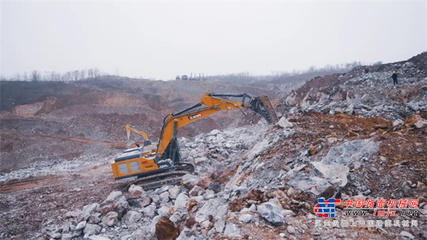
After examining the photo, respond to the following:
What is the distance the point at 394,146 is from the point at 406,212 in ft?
5.73

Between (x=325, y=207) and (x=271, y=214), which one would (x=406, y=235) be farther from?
(x=271, y=214)

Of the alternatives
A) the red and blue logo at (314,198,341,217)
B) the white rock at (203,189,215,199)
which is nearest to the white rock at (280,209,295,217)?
the red and blue logo at (314,198,341,217)

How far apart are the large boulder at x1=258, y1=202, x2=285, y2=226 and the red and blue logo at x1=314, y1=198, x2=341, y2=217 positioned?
2.07 ft

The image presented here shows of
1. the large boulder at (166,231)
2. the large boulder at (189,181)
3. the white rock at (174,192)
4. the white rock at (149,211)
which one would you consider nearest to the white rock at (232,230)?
the large boulder at (166,231)

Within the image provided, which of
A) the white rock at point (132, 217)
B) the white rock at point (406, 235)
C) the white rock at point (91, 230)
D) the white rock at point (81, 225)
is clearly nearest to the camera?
the white rock at point (406, 235)

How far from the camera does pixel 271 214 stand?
378 cm

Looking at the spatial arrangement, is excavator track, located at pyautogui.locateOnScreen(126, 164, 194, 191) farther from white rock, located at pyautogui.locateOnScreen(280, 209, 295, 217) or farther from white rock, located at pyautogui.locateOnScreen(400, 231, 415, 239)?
white rock, located at pyautogui.locateOnScreen(400, 231, 415, 239)

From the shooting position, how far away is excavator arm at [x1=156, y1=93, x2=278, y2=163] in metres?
8.12

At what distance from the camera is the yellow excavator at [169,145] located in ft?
26.7

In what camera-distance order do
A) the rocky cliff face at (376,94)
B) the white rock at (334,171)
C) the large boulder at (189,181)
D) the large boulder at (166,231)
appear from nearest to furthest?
the white rock at (334,171) → the large boulder at (166,231) → the large boulder at (189,181) → the rocky cliff face at (376,94)

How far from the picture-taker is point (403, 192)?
158 inches

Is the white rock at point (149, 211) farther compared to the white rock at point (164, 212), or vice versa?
the white rock at point (149, 211)

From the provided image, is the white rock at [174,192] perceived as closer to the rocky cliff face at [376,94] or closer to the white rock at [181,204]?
the white rock at [181,204]

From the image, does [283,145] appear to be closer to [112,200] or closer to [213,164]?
[213,164]
